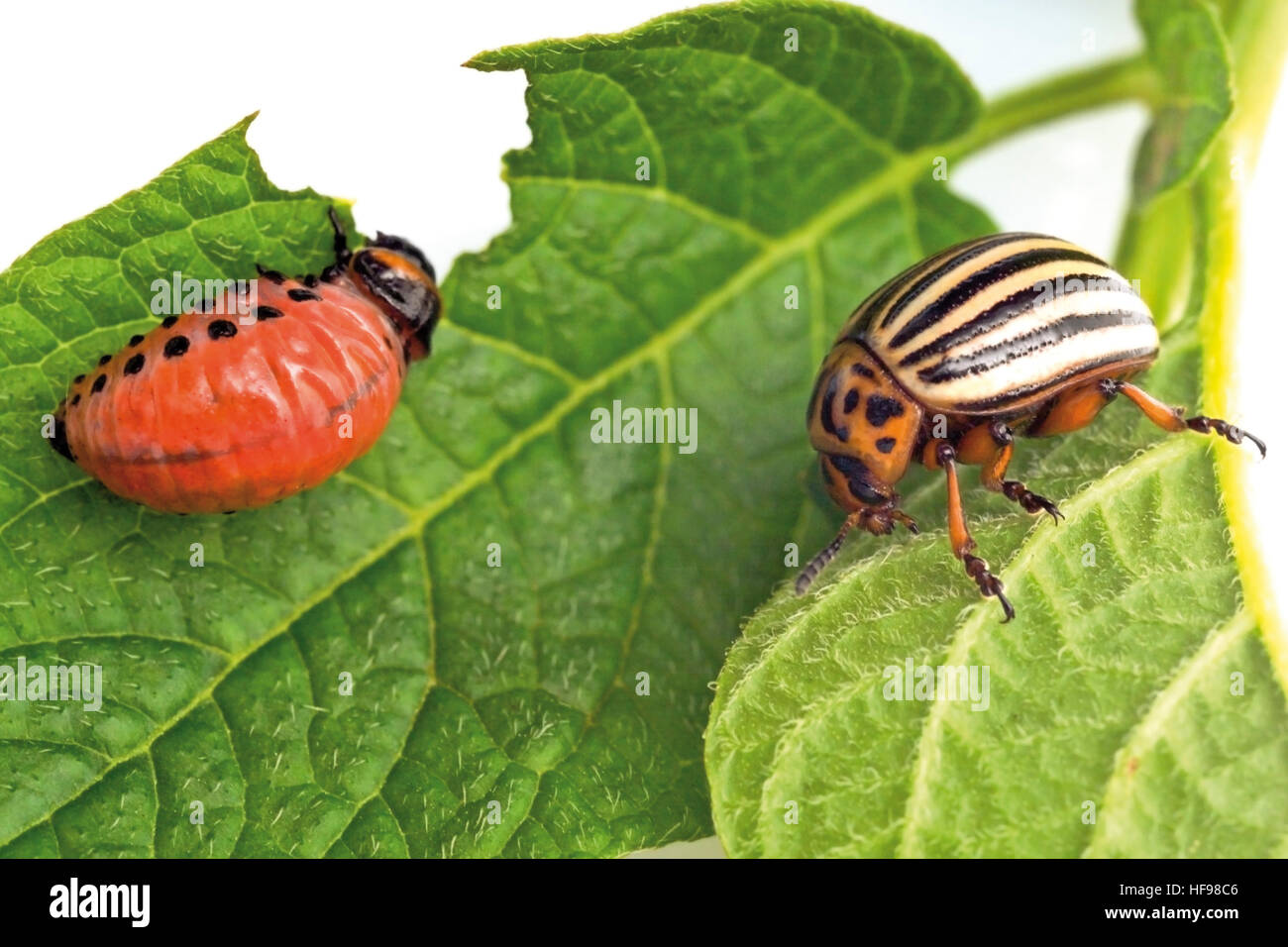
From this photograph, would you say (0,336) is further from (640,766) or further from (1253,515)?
A: (1253,515)

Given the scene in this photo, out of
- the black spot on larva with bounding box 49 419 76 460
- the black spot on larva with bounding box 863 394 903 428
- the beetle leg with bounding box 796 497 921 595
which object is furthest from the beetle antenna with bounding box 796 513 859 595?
the black spot on larva with bounding box 49 419 76 460

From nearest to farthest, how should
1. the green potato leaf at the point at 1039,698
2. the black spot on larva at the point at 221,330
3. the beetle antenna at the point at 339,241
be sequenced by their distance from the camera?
the green potato leaf at the point at 1039,698, the black spot on larva at the point at 221,330, the beetle antenna at the point at 339,241

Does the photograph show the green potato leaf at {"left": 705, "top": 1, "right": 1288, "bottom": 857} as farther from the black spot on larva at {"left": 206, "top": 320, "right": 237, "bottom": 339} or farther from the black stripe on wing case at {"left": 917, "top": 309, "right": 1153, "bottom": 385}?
the black spot on larva at {"left": 206, "top": 320, "right": 237, "bottom": 339}

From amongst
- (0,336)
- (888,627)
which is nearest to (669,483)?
(888,627)

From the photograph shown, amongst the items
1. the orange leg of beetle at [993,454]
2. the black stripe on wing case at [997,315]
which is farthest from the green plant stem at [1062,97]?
the orange leg of beetle at [993,454]

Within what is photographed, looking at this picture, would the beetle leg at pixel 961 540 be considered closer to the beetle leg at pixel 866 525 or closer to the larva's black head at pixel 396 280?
the beetle leg at pixel 866 525

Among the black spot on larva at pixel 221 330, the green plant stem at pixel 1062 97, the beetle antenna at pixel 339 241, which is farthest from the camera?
the green plant stem at pixel 1062 97

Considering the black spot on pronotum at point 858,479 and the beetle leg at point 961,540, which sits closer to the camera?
the beetle leg at point 961,540

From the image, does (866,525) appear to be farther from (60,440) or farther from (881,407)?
(60,440)
